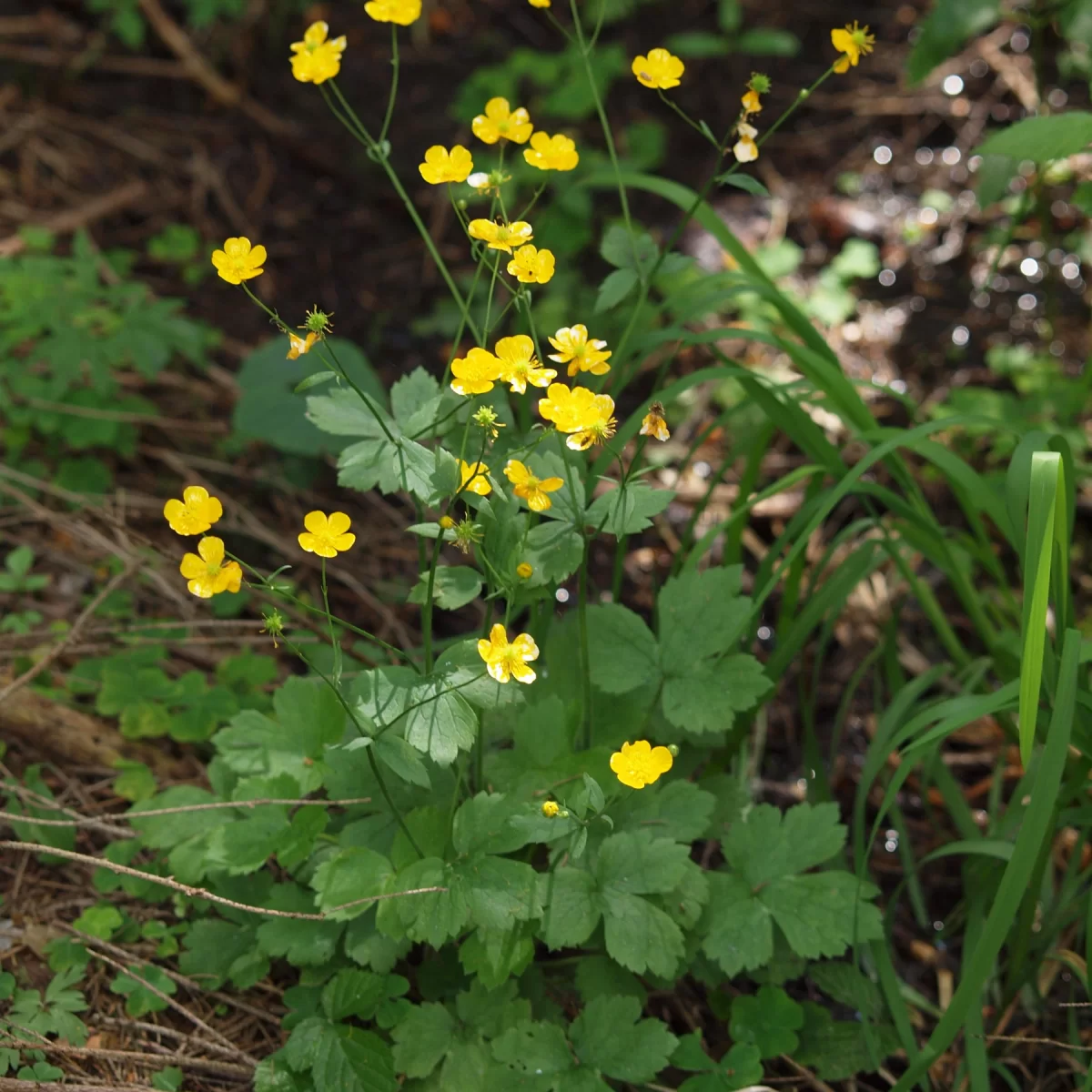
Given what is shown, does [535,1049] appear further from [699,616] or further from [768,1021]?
[699,616]

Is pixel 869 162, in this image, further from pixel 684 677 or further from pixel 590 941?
pixel 590 941

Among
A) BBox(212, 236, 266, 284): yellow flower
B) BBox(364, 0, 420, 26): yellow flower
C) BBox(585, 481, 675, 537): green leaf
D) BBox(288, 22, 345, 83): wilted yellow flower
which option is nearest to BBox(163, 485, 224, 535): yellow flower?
BBox(212, 236, 266, 284): yellow flower

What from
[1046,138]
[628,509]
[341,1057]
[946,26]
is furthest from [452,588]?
[946,26]

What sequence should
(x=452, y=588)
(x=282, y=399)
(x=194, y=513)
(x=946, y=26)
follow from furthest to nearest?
(x=282, y=399) → (x=946, y=26) → (x=452, y=588) → (x=194, y=513)

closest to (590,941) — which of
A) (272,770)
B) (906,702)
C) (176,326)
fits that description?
(272,770)

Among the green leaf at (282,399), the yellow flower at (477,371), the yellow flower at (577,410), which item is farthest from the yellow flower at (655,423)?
the green leaf at (282,399)

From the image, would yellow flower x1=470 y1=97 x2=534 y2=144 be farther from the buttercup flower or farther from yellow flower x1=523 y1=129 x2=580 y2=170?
the buttercup flower
